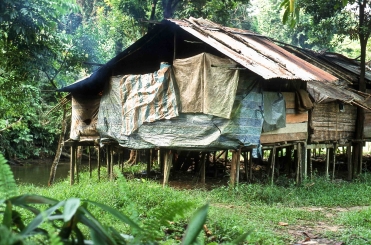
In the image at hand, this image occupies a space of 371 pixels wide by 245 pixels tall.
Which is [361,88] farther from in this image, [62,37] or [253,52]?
[62,37]

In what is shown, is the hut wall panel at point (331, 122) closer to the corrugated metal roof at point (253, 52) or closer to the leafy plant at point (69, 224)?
the corrugated metal roof at point (253, 52)

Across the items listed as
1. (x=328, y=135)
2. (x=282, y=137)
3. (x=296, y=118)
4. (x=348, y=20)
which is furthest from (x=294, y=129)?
(x=348, y=20)

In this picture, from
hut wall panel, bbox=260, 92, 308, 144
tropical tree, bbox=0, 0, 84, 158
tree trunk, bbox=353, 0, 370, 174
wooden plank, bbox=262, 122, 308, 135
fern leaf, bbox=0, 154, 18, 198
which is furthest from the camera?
tree trunk, bbox=353, 0, 370, 174

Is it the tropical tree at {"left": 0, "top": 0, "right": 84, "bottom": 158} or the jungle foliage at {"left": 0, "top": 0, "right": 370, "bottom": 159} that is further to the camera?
the jungle foliage at {"left": 0, "top": 0, "right": 370, "bottom": 159}

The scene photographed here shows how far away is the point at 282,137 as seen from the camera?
1180 centimetres

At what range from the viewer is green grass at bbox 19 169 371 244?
524 cm

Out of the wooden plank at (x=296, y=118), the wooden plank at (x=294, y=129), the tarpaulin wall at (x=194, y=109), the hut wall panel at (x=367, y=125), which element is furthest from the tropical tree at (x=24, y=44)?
the hut wall panel at (x=367, y=125)

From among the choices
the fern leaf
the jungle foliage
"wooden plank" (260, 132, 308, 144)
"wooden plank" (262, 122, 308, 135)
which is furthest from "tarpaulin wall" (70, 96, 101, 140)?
the fern leaf

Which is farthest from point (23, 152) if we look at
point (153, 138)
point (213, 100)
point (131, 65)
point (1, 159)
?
point (1, 159)

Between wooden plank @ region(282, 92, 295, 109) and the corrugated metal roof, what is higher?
the corrugated metal roof

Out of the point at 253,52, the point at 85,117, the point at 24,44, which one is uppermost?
the point at 253,52

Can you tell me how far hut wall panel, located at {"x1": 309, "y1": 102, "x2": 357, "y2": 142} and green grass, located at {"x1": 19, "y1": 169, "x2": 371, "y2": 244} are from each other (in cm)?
173

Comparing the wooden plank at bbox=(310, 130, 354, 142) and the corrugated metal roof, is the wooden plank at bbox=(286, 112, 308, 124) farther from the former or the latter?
the corrugated metal roof

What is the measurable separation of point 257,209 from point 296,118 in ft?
15.6
